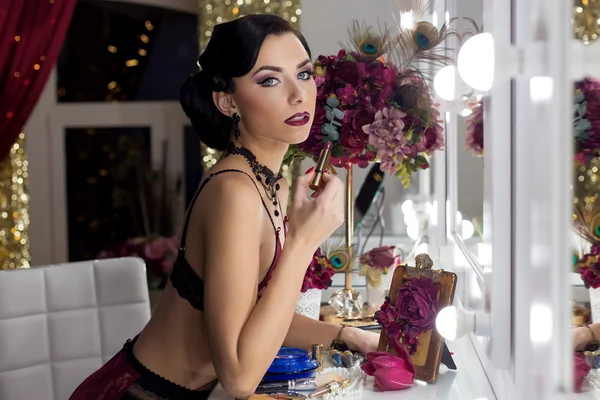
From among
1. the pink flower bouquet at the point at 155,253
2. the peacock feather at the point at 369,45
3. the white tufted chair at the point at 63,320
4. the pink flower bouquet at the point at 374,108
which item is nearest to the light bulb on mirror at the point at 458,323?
the pink flower bouquet at the point at 374,108

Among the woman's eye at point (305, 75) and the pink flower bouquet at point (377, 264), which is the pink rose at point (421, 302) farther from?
the pink flower bouquet at point (377, 264)

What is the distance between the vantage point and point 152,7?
4324 millimetres

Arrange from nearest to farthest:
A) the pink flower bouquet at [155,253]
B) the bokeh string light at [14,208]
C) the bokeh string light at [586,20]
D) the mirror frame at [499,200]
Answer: the bokeh string light at [586,20] → the mirror frame at [499,200] → the bokeh string light at [14,208] → the pink flower bouquet at [155,253]

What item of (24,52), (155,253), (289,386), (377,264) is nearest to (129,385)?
(289,386)

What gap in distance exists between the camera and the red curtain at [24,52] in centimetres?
367

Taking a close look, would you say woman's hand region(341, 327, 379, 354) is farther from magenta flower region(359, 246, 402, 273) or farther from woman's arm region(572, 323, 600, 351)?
woman's arm region(572, 323, 600, 351)

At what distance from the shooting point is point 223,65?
1.39 meters

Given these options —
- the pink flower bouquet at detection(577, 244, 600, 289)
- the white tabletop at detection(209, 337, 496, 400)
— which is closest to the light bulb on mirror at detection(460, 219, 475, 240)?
the white tabletop at detection(209, 337, 496, 400)

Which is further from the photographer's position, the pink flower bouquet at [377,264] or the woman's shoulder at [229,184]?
the pink flower bouquet at [377,264]

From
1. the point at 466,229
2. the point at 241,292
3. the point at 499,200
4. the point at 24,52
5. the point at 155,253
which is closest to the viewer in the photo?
the point at 499,200

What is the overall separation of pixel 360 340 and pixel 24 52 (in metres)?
2.78

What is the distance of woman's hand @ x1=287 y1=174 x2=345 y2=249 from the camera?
1.30 metres

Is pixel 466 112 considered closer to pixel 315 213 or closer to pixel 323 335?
pixel 315 213

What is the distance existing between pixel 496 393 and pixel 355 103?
0.70 m
